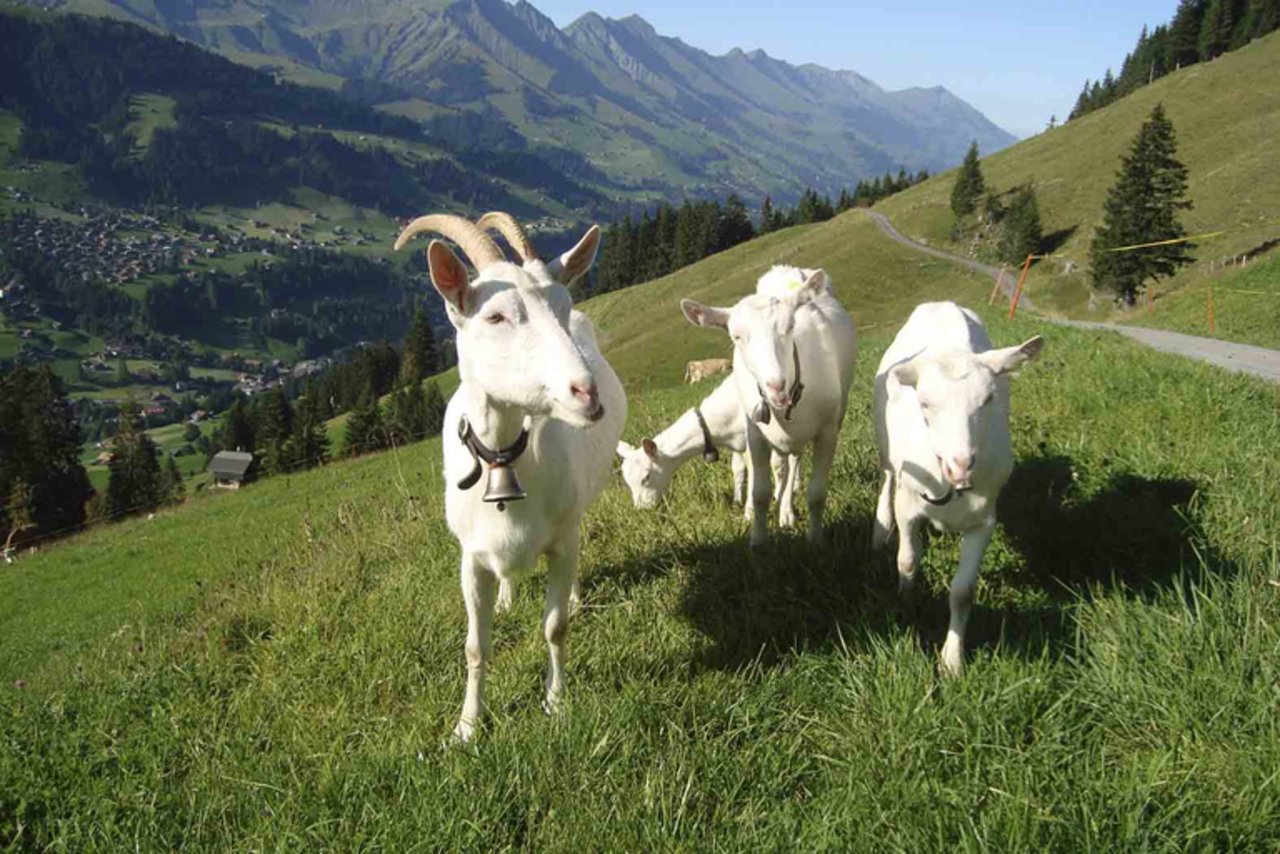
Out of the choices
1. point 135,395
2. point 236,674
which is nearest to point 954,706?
point 236,674

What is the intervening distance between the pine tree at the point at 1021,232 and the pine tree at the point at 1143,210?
45.3ft

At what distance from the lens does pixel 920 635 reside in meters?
4.83

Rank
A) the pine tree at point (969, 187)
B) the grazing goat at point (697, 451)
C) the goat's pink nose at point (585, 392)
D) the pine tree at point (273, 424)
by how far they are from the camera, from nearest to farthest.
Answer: the goat's pink nose at point (585, 392), the grazing goat at point (697, 451), the pine tree at point (969, 187), the pine tree at point (273, 424)

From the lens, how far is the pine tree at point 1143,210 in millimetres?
45562

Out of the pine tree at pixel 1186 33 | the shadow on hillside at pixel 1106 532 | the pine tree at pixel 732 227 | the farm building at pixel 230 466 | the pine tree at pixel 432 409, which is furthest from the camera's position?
the pine tree at pixel 732 227

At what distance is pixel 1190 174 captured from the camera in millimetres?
61438

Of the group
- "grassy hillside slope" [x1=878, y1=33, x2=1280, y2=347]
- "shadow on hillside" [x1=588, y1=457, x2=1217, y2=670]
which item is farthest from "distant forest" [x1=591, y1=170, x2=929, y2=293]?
"shadow on hillside" [x1=588, y1=457, x2=1217, y2=670]

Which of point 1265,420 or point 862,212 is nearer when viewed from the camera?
Result: point 1265,420

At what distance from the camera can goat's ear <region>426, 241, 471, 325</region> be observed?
11.7ft

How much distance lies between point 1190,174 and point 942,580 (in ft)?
238

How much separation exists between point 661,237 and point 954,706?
392 ft

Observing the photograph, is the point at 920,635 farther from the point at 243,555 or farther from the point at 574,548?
the point at 243,555

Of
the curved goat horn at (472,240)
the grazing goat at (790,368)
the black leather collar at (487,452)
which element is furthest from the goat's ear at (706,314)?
the black leather collar at (487,452)

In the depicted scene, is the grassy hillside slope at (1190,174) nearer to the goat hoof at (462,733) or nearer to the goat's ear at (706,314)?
the goat's ear at (706,314)
